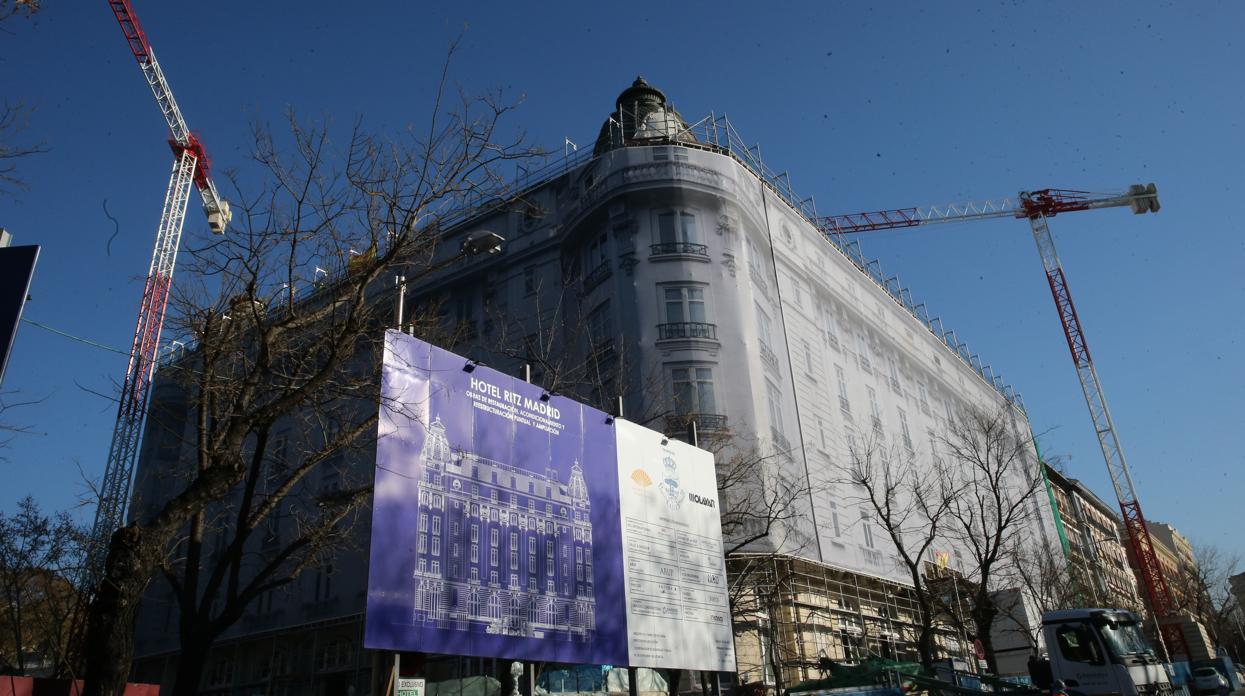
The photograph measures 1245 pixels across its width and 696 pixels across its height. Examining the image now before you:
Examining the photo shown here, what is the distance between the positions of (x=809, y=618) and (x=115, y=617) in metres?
22.4

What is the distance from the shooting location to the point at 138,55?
51562 millimetres

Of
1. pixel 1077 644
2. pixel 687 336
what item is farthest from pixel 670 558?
pixel 687 336

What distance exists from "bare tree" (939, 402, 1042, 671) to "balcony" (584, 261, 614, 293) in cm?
1353

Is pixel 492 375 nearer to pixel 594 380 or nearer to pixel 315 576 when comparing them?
pixel 594 380

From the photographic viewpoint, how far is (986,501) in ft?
145

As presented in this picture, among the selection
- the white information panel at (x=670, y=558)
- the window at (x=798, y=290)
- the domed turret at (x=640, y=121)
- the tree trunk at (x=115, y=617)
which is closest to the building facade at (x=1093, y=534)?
the window at (x=798, y=290)

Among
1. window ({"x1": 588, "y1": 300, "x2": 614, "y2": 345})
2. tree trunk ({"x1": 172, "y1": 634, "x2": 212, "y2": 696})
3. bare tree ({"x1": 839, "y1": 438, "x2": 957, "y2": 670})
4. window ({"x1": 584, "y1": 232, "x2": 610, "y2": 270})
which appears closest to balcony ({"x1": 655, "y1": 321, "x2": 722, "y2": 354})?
window ({"x1": 588, "y1": 300, "x2": 614, "y2": 345})

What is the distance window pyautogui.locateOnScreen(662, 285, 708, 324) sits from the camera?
89.5 ft

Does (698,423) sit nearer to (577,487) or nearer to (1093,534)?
(577,487)

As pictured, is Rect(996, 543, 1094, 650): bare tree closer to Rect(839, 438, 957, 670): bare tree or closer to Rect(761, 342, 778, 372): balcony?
Rect(839, 438, 957, 670): bare tree

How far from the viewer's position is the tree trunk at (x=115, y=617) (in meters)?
8.22

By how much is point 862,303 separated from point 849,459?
1051 cm

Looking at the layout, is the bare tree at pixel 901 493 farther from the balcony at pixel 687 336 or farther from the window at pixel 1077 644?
the window at pixel 1077 644

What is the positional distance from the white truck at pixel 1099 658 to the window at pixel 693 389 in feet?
38.3
